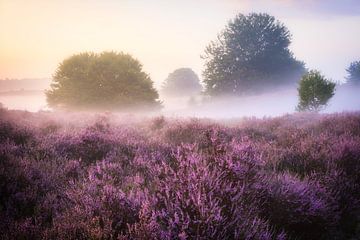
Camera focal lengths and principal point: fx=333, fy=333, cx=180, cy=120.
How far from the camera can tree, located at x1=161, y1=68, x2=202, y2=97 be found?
74.3 m

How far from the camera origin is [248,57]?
41031 mm

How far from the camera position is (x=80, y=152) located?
18.2 feet

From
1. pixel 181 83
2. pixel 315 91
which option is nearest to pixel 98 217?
pixel 315 91

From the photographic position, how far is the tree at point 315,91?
20.2 m

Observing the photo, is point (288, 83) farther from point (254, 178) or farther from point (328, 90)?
point (254, 178)

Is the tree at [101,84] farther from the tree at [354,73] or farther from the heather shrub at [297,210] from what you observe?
A: the tree at [354,73]

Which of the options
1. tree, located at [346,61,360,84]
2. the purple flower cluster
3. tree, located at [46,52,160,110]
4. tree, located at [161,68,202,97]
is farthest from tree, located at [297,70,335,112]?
tree, located at [161,68,202,97]

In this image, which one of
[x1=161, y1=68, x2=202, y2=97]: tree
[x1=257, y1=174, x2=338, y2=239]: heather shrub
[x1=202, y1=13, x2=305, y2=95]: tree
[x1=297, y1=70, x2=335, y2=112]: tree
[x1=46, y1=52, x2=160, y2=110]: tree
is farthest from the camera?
[x1=161, y1=68, x2=202, y2=97]: tree

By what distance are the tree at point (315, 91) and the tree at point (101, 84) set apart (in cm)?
1364

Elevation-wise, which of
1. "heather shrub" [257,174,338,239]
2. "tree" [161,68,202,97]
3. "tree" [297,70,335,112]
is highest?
"tree" [161,68,202,97]

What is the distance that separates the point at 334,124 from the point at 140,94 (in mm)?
21304

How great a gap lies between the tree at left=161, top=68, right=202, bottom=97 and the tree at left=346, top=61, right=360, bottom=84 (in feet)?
101

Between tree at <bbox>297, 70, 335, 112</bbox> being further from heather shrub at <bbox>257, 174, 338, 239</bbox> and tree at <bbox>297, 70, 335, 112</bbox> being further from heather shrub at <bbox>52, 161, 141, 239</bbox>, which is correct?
heather shrub at <bbox>52, 161, 141, 239</bbox>

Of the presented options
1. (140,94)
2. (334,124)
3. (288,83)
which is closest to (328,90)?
(334,124)
